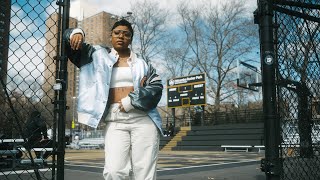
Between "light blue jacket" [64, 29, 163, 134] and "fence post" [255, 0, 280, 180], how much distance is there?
3.29ft

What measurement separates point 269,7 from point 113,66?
157 centimetres

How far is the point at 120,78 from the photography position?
281cm

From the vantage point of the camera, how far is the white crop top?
2807 millimetres

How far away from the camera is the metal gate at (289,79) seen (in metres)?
3.09

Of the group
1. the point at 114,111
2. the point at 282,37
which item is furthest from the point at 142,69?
the point at 282,37

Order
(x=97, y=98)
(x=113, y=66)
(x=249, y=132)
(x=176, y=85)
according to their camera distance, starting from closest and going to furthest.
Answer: (x=97, y=98) < (x=113, y=66) < (x=249, y=132) < (x=176, y=85)

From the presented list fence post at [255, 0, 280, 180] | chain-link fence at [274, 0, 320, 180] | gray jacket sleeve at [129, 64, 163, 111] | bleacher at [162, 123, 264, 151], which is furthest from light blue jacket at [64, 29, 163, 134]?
bleacher at [162, 123, 264, 151]

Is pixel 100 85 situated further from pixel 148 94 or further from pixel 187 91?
pixel 187 91

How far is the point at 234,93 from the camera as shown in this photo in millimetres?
38594

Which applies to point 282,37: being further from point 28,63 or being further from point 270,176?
point 28,63

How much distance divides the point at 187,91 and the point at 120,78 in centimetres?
2394

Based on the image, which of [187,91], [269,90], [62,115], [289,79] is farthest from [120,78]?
[187,91]

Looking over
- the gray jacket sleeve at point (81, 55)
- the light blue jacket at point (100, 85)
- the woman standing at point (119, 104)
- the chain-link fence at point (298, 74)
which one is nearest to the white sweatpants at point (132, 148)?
the woman standing at point (119, 104)

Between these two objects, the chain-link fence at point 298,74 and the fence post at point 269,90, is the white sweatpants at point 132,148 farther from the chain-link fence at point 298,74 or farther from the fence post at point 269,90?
the chain-link fence at point 298,74
